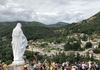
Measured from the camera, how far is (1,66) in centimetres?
1459

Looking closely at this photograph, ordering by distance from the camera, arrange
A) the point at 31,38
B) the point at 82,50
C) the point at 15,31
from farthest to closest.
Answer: the point at 31,38
the point at 82,50
the point at 15,31

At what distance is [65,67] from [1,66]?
408cm

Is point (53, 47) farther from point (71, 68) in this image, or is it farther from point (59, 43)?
point (71, 68)

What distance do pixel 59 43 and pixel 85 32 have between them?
1873 centimetres

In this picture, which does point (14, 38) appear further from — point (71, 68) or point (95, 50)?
point (95, 50)

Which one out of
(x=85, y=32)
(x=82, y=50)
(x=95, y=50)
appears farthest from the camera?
(x=85, y=32)

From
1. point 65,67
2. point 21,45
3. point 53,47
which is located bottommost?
point 53,47

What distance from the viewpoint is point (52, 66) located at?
1483 cm

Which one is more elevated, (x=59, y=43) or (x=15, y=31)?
(x=15, y=31)

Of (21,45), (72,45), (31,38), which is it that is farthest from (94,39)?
(21,45)

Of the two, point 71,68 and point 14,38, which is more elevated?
point 14,38

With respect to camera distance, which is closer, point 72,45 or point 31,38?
point 72,45

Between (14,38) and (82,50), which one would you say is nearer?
(14,38)

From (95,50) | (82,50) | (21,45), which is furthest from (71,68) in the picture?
(82,50)
